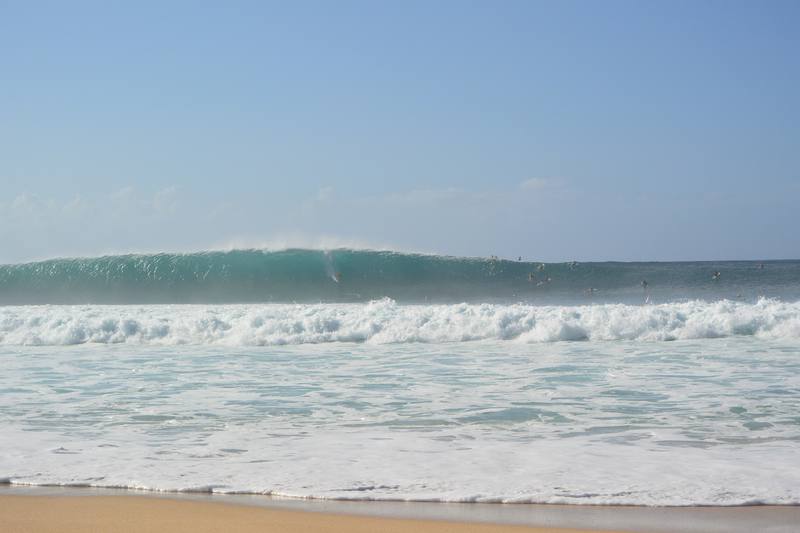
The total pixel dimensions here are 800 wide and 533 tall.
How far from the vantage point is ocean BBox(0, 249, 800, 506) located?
3.91 meters

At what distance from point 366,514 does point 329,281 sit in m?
22.1

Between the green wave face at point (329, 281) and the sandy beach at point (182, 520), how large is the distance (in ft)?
64.0

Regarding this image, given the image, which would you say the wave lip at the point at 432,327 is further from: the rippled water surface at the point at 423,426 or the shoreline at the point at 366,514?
the shoreline at the point at 366,514

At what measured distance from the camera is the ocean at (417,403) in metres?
3.91

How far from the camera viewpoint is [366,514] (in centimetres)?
336

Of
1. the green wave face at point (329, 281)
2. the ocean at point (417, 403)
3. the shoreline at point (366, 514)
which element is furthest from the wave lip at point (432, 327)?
the green wave face at point (329, 281)

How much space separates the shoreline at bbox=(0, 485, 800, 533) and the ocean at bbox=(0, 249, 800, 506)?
4.5 inches

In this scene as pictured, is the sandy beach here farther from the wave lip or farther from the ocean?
the wave lip

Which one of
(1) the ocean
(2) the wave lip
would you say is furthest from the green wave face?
(2) the wave lip

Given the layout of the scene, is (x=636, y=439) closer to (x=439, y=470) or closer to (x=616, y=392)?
(x=439, y=470)

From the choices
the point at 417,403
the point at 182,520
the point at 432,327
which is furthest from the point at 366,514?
the point at 432,327

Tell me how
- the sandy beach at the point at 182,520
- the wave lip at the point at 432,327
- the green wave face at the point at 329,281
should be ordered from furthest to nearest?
the green wave face at the point at 329,281 → the wave lip at the point at 432,327 → the sandy beach at the point at 182,520

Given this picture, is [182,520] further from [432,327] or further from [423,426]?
[432,327]

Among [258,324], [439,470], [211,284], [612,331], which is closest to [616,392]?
[439,470]
